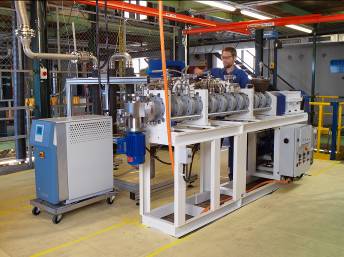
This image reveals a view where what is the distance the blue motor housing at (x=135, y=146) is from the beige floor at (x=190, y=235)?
2.09 ft

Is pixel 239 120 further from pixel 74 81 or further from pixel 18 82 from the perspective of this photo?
pixel 18 82

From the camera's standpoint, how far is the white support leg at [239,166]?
337cm

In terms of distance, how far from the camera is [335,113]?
548 cm

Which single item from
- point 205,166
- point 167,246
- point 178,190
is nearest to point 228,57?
point 205,166

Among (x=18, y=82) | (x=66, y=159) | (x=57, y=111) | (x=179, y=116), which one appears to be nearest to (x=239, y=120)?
(x=179, y=116)

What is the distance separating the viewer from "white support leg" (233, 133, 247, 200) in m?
3.37

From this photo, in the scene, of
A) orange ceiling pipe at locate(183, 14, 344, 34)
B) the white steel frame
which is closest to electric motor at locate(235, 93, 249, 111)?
the white steel frame

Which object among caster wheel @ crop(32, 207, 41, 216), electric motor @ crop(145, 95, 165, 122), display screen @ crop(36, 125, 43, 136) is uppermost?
electric motor @ crop(145, 95, 165, 122)

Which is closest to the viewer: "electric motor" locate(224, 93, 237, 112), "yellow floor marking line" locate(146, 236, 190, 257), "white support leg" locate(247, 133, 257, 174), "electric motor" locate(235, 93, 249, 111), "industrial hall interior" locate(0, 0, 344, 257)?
"yellow floor marking line" locate(146, 236, 190, 257)

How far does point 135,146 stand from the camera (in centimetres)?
281

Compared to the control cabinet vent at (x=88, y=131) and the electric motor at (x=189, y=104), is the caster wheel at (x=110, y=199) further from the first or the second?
the electric motor at (x=189, y=104)

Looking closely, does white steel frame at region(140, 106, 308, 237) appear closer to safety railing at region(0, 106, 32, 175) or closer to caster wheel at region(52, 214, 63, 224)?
caster wheel at region(52, 214, 63, 224)

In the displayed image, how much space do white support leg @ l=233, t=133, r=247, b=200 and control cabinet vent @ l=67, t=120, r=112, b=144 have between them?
4.12 feet

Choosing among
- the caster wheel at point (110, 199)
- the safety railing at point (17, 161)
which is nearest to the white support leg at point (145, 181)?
the caster wheel at point (110, 199)
